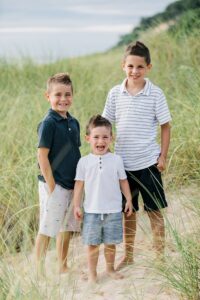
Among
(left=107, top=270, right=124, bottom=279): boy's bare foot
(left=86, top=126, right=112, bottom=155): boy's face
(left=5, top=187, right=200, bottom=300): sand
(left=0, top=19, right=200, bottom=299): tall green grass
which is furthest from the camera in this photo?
(left=0, top=19, right=200, bottom=299): tall green grass

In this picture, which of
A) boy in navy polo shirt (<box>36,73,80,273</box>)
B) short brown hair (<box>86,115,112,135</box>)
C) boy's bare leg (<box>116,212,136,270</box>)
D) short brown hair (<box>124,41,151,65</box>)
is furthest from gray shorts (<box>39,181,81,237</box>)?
short brown hair (<box>124,41,151,65</box>)

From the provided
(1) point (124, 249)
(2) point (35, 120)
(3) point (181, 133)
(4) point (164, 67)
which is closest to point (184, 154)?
(3) point (181, 133)

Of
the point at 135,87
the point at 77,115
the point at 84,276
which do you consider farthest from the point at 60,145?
the point at 77,115

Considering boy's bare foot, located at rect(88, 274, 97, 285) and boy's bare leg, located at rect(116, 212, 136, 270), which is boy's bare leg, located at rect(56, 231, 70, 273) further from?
boy's bare leg, located at rect(116, 212, 136, 270)

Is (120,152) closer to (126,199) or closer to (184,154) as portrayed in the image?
(126,199)

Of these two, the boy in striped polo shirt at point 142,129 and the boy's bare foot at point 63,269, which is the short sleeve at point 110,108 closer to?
the boy in striped polo shirt at point 142,129

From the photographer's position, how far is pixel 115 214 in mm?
4367

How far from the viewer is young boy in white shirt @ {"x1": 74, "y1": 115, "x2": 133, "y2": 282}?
4336 mm

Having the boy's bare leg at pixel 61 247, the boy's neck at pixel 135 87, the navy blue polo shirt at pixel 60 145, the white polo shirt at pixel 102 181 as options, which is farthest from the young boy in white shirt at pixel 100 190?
the boy's neck at pixel 135 87

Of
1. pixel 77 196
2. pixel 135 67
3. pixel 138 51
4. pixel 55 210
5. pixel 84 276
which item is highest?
pixel 138 51

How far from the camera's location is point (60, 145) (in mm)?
4430

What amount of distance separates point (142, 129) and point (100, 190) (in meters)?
0.51

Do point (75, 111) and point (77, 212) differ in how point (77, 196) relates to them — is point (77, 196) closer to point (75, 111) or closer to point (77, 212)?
point (77, 212)

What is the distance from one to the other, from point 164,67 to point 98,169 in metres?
5.85
